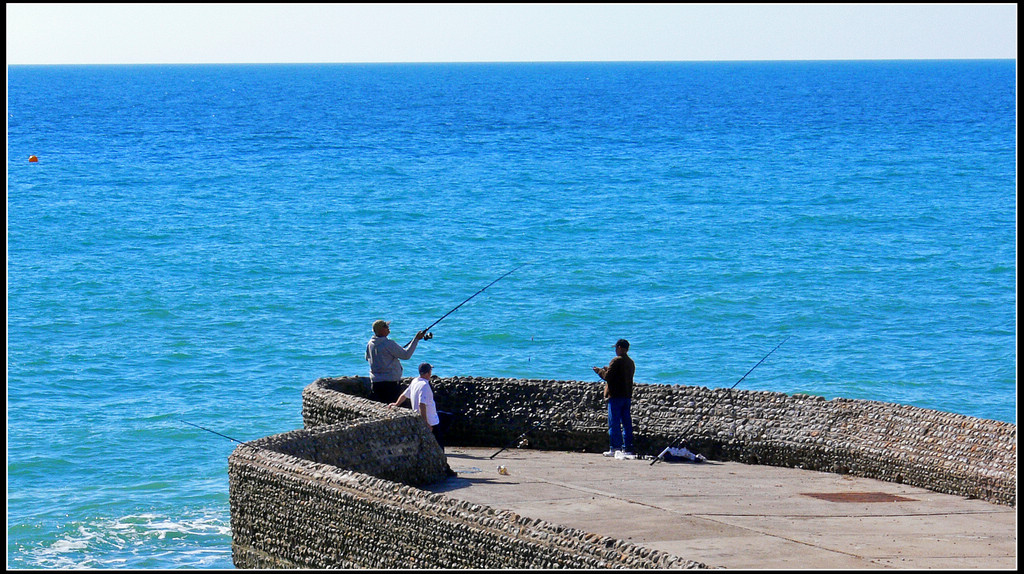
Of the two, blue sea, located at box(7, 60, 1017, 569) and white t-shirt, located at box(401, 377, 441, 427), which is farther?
blue sea, located at box(7, 60, 1017, 569)

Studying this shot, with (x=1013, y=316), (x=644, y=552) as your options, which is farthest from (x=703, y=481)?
(x=1013, y=316)

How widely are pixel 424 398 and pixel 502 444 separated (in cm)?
242

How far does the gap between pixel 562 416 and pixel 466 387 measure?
1.28m

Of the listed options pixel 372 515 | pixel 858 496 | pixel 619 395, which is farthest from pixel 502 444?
pixel 372 515

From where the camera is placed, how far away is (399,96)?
13750 cm

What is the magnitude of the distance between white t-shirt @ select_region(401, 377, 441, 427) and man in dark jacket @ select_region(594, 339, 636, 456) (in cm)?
181

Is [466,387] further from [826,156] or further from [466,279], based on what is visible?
[826,156]

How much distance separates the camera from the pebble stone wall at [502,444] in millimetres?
10656

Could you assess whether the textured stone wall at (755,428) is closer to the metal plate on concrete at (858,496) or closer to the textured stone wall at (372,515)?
the metal plate on concrete at (858,496)

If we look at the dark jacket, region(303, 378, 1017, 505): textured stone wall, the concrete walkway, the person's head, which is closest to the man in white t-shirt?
the concrete walkway

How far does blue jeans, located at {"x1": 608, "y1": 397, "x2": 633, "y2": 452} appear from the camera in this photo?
49.6 ft

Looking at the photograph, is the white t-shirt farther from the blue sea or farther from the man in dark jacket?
the blue sea

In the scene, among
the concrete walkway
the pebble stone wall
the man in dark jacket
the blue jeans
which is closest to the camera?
the pebble stone wall

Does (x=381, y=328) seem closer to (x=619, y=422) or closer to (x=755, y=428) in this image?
(x=619, y=422)
